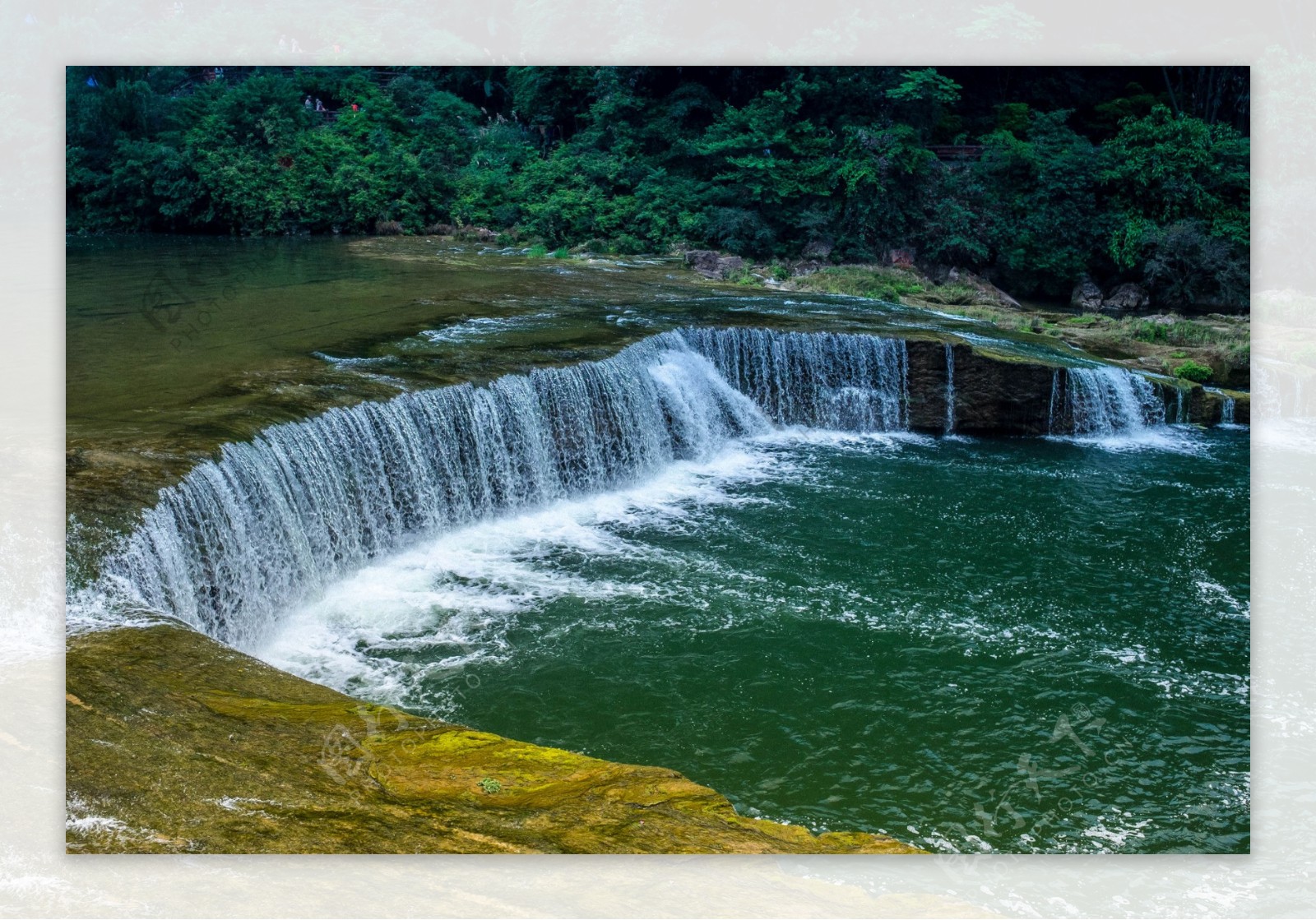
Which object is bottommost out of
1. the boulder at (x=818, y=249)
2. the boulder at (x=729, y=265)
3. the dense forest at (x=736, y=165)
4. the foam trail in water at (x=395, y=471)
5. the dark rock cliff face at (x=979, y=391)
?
the foam trail in water at (x=395, y=471)

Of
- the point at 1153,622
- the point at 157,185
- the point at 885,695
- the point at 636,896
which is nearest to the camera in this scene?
the point at 636,896

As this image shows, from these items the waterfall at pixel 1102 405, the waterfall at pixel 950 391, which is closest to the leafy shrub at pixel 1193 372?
the waterfall at pixel 1102 405

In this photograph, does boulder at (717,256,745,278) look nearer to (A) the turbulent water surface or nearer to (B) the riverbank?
(B) the riverbank

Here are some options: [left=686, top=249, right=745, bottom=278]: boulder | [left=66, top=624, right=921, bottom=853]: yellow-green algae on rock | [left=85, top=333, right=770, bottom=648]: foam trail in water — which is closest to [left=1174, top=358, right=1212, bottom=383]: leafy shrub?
[left=85, top=333, right=770, bottom=648]: foam trail in water

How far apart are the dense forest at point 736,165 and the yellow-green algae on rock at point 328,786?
35.6 feet

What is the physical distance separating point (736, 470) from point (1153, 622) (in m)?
4.08

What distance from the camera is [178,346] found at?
32.3 ft

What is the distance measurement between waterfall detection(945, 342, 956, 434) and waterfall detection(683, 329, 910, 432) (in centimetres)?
38

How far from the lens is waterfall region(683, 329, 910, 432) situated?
11.7 metres

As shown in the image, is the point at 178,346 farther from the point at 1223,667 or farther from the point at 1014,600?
the point at 1223,667

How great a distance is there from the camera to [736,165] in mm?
17047

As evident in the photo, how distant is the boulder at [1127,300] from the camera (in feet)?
53.2

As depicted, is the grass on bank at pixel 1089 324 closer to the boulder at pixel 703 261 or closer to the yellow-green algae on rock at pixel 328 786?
the boulder at pixel 703 261

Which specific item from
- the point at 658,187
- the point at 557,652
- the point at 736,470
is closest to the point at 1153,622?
the point at 557,652
